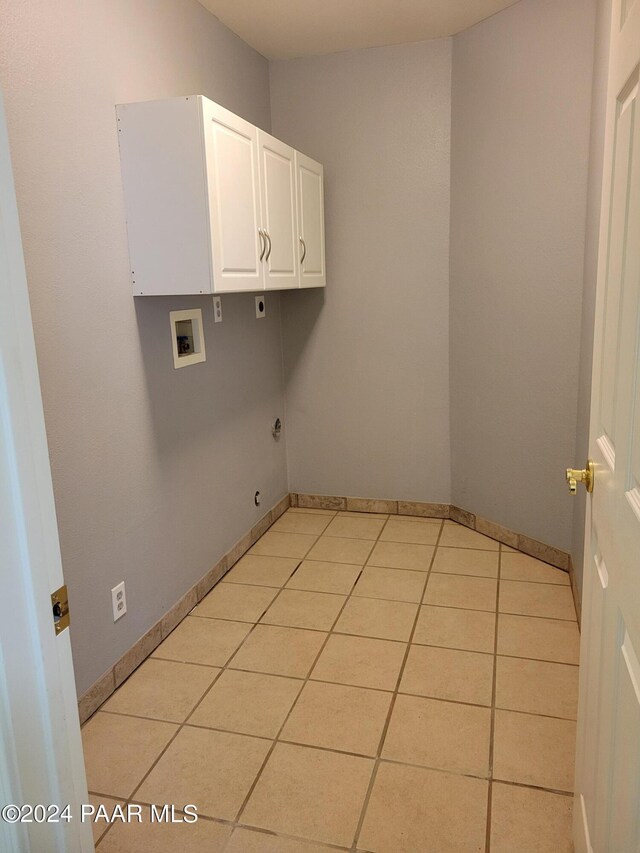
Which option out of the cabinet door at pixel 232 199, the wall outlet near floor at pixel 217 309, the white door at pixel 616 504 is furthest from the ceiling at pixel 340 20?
the white door at pixel 616 504

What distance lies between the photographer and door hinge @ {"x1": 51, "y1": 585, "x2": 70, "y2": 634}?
97 centimetres

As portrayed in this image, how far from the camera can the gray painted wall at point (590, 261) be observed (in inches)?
92.8

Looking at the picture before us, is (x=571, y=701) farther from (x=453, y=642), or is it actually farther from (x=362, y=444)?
(x=362, y=444)

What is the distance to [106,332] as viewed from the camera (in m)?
2.24

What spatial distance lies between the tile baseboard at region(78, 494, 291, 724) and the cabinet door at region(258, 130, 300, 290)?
1.36 m

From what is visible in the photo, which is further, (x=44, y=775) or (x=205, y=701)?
(x=205, y=701)

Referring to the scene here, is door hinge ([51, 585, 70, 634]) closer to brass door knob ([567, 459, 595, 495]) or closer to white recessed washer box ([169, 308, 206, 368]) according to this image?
brass door knob ([567, 459, 595, 495])

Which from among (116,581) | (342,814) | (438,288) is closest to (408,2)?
(438,288)

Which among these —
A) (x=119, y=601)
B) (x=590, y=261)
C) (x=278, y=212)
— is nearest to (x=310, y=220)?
(x=278, y=212)

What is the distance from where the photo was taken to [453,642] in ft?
8.40

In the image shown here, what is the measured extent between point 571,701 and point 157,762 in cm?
135

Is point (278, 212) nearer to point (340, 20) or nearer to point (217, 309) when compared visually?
point (217, 309)

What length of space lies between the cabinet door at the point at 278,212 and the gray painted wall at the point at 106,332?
0.38 meters

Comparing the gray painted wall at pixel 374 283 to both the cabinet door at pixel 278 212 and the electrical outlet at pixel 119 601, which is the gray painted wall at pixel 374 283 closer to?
the cabinet door at pixel 278 212
